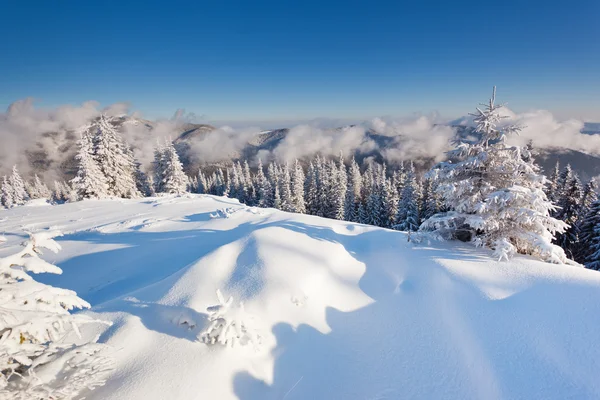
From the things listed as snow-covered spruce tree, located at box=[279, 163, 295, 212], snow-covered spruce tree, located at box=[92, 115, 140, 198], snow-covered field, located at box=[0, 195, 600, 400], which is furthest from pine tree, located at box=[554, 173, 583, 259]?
snow-covered spruce tree, located at box=[92, 115, 140, 198]

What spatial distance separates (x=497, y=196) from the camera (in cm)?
910

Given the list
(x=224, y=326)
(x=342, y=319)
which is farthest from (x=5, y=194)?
(x=342, y=319)

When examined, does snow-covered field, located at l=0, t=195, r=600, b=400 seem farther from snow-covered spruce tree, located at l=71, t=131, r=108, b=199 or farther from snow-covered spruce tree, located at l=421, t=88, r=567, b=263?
snow-covered spruce tree, located at l=71, t=131, r=108, b=199

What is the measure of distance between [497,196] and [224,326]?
30.7ft

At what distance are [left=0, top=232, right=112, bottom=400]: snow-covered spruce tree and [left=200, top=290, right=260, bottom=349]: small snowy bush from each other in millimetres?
2128

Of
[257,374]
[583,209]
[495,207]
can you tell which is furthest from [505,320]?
[583,209]

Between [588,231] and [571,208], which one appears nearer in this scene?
[588,231]

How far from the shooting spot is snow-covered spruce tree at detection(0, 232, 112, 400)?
3096mm

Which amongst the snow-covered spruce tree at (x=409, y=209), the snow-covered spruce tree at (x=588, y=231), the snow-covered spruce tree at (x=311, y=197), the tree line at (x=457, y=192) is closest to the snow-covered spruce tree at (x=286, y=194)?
the tree line at (x=457, y=192)

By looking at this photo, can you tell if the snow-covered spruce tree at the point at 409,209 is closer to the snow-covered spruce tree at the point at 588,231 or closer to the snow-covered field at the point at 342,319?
the snow-covered spruce tree at the point at 588,231

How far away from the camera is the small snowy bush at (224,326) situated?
5.69m

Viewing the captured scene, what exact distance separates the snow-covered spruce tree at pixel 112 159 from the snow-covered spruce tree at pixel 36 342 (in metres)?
34.9

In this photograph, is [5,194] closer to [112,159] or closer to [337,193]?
[112,159]

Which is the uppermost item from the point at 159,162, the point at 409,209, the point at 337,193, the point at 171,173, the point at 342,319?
the point at 159,162
